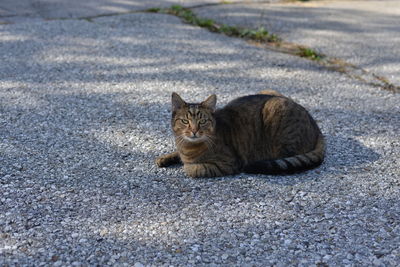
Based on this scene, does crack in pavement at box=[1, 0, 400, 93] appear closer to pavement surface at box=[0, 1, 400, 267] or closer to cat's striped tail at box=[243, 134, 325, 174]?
pavement surface at box=[0, 1, 400, 267]

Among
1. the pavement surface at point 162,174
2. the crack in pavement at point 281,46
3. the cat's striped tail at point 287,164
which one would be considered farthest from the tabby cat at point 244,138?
the crack in pavement at point 281,46

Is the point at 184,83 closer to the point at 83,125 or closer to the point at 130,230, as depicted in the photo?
the point at 83,125

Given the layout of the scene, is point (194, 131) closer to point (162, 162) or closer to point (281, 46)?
point (162, 162)

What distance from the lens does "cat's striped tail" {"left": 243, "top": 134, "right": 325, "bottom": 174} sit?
156 inches

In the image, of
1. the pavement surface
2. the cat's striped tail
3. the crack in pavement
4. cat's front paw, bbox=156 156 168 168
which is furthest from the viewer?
the crack in pavement

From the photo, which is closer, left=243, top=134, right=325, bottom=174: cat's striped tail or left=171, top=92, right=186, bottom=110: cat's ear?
left=243, top=134, right=325, bottom=174: cat's striped tail

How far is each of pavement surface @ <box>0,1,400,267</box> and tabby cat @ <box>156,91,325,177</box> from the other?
0.11 m

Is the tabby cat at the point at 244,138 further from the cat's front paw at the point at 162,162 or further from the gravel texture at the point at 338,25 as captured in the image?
the gravel texture at the point at 338,25

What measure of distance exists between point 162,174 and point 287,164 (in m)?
0.98

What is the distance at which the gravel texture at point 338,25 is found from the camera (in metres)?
7.23

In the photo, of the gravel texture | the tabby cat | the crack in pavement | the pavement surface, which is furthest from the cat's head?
the gravel texture

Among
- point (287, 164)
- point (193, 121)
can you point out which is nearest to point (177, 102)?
point (193, 121)

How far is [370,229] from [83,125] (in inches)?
112

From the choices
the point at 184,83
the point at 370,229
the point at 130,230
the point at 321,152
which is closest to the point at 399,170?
the point at 321,152
